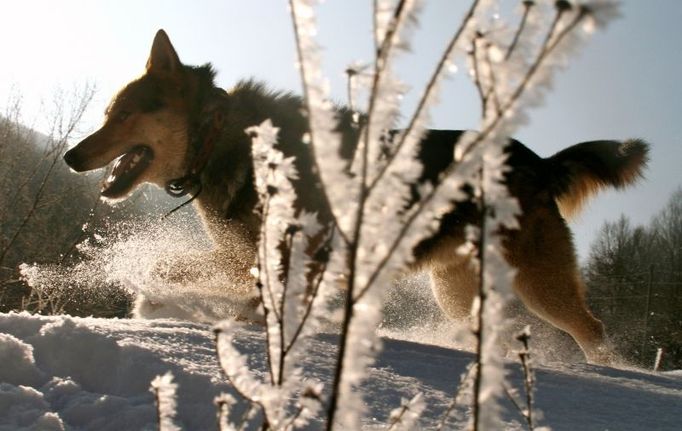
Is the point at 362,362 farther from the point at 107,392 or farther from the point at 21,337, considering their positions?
the point at 21,337

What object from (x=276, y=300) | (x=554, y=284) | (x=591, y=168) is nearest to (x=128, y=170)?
(x=554, y=284)

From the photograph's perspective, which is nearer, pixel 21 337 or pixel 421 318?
pixel 21 337

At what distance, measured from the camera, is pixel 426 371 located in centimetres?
251

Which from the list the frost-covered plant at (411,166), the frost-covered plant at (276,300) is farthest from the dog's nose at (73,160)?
the frost-covered plant at (411,166)

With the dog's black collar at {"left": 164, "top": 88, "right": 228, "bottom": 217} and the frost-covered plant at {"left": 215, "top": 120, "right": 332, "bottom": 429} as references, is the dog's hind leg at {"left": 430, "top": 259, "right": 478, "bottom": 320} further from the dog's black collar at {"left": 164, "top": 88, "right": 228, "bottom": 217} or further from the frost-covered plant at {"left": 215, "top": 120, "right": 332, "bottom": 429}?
the frost-covered plant at {"left": 215, "top": 120, "right": 332, "bottom": 429}

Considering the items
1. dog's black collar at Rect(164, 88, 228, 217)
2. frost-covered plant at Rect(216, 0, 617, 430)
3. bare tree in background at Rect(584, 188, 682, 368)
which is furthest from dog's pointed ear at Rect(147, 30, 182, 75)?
bare tree in background at Rect(584, 188, 682, 368)

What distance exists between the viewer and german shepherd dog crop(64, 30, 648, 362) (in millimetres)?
4641

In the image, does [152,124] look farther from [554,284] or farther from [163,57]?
[554,284]

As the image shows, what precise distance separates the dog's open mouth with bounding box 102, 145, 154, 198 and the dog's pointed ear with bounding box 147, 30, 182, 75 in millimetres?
621

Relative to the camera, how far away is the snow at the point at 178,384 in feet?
5.76

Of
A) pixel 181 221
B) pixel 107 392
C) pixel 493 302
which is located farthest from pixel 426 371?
pixel 181 221

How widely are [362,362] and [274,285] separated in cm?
30

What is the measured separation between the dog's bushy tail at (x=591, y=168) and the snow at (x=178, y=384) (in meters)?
2.48

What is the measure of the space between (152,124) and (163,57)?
20.7 inches
